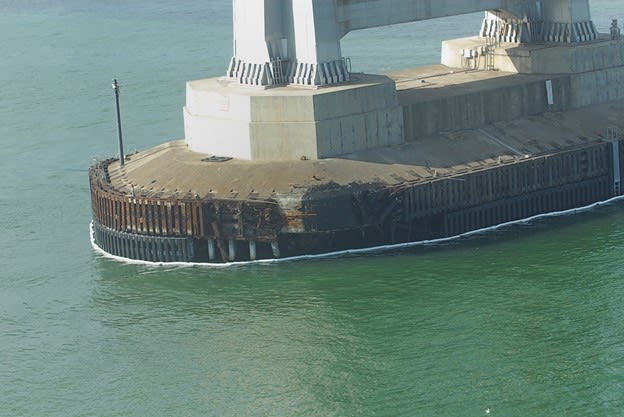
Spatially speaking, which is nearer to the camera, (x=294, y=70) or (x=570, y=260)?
(x=570, y=260)

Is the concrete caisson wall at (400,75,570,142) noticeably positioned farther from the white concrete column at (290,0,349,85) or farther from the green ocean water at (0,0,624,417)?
the green ocean water at (0,0,624,417)

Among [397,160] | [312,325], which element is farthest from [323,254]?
[312,325]

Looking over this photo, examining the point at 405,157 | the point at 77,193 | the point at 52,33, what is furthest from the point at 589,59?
the point at 52,33

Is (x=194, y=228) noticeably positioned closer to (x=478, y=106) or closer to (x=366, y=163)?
(x=366, y=163)

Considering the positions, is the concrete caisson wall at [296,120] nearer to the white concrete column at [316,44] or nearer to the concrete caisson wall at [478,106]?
the white concrete column at [316,44]

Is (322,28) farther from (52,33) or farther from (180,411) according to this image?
(52,33)

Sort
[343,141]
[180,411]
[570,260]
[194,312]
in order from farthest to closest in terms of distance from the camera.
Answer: [343,141]
[570,260]
[194,312]
[180,411]

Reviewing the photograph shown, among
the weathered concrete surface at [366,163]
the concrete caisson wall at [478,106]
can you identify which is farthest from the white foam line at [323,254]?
the concrete caisson wall at [478,106]
